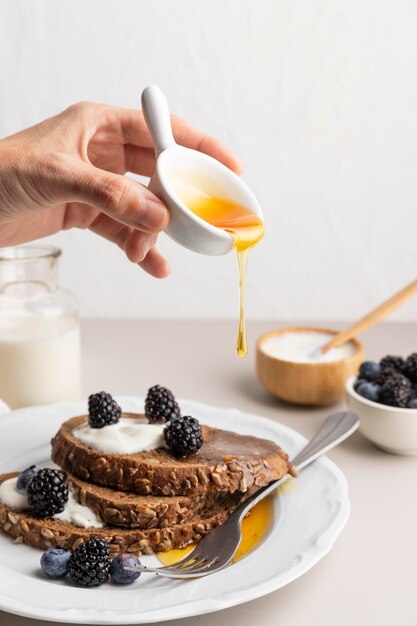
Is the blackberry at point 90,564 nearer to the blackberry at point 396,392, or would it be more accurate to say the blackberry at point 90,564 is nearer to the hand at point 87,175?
the hand at point 87,175

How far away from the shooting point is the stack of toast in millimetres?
1537

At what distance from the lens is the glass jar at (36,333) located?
2199 mm

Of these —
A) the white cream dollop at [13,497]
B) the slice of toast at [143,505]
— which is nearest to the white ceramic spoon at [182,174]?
the slice of toast at [143,505]

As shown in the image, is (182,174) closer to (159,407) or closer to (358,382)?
(159,407)

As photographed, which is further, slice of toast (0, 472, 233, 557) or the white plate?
slice of toast (0, 472, 233, 557)

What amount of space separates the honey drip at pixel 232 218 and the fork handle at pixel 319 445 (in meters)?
0.29

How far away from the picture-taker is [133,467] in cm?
162

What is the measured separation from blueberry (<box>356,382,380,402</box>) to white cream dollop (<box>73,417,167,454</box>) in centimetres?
54

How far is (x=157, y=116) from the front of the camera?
5.46 ft

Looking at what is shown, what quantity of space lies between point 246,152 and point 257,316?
679mm

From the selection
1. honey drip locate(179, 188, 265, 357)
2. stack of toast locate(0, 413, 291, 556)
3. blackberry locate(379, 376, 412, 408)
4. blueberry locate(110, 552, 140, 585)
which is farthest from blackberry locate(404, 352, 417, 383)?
blueberry locate(110, 552, 140, 585)

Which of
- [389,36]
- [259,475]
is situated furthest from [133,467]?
[389,36]

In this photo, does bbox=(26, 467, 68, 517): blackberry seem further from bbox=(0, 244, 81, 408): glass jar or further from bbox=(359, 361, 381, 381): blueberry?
bbox=(359, 361, 381, 381): blueberry

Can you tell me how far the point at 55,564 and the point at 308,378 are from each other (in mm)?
989
